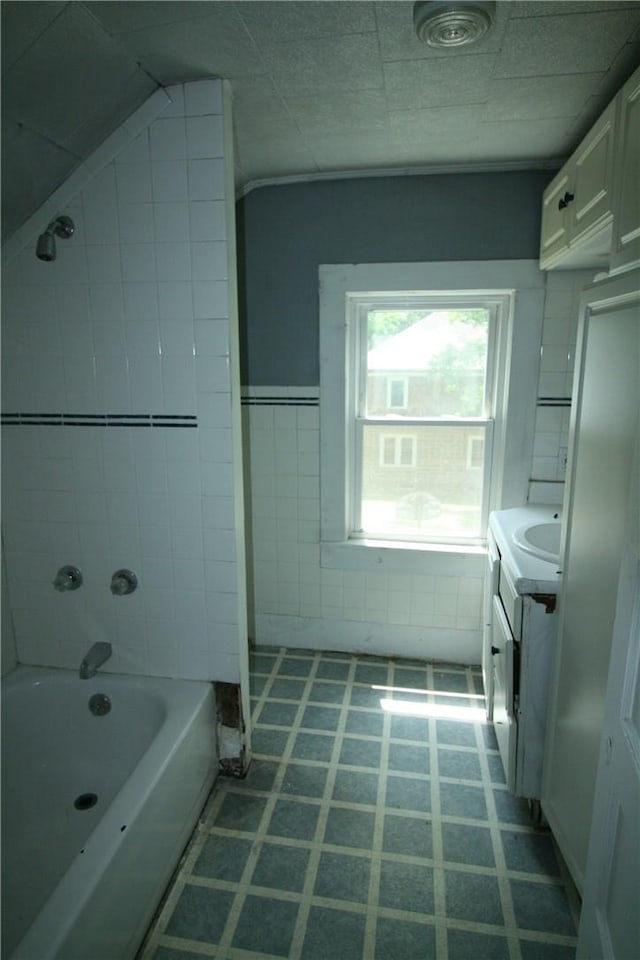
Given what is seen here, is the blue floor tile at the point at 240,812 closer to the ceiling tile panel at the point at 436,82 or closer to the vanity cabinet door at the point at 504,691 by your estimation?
the vanity cabinet door at the point at 504,691

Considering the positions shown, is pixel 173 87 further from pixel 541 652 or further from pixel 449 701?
pixel 449 701

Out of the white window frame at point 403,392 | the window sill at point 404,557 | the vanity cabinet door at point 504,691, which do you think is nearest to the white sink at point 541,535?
the vanity cabinet door at point 504,691

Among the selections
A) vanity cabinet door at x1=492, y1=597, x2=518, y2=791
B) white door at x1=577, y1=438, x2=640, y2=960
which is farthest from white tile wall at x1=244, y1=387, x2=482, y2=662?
white door at x1=577, y1=438, x2=640, y2=960

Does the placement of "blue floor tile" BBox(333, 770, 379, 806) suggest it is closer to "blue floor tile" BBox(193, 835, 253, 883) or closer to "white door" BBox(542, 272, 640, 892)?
"blue floor tile" BBox(193, 835, 253, 883)

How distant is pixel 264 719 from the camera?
2348 mm

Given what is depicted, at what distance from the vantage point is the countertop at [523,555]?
164 centimetres

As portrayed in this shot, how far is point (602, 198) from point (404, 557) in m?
1.71

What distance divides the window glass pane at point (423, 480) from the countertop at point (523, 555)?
0.87ft

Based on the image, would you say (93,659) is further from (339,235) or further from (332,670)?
(339,235)

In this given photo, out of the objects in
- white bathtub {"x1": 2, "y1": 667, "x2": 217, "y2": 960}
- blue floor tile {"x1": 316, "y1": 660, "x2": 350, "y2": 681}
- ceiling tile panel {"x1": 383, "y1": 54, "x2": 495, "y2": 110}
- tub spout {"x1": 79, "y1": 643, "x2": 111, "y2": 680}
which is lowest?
blue floor tile {"x1": 316, "y1": 660, "x2": 350, "y2": 681}

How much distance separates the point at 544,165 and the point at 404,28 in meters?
1.19

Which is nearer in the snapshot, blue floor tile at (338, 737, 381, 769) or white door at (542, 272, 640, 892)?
white door at (542, 272, 640, 892)

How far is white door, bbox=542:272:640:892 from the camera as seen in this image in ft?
3.77

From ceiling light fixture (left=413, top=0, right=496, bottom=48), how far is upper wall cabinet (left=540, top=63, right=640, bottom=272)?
1.34 ft
